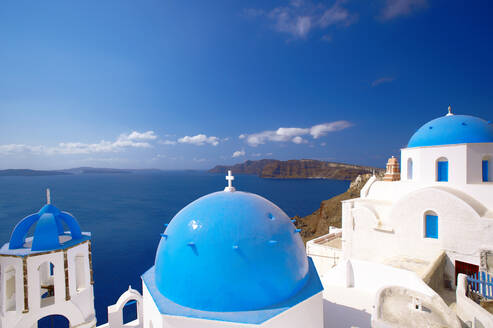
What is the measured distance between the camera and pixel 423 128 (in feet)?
43.3

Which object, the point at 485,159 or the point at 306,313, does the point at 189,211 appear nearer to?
the point at 306,313

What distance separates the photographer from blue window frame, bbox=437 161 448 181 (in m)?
11.7

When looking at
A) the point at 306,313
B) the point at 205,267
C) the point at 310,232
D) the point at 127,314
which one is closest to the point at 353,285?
the point at 306,313

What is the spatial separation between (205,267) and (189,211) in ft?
4.46

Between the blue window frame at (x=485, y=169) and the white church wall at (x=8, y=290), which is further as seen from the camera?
the blue window frame at (x=485, y=169)

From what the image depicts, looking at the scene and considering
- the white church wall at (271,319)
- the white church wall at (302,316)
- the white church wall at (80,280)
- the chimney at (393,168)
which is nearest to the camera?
the white church wall at (271,319)

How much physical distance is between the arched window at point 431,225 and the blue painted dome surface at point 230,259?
8.74m

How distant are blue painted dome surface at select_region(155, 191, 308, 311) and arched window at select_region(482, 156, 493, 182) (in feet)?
37.8

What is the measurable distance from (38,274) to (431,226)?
579 inches

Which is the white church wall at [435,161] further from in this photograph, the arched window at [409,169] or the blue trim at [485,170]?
the blue trim at [485,170]

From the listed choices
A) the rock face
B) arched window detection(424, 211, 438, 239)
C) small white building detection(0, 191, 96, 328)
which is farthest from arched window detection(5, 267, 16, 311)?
the rock face

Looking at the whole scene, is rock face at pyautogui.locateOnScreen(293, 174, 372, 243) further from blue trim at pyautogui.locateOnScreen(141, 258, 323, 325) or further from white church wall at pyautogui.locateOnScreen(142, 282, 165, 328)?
white church wall at pyautogui.locateOnScreen(142, 282, 165, 328)

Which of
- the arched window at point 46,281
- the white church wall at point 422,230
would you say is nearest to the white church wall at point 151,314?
the arched window at point 46,281

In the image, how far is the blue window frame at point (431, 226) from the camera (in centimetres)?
1070
